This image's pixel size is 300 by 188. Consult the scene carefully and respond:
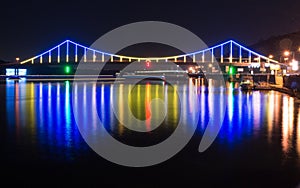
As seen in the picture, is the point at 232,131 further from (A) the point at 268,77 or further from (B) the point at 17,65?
(B) the point at 17,65

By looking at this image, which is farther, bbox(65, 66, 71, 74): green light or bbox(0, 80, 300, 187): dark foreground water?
bbox(65, 66, 71, 74): green light

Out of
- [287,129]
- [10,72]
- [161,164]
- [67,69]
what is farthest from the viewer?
[67,69]

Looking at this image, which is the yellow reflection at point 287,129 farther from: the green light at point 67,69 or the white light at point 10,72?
the white light at point 10,72

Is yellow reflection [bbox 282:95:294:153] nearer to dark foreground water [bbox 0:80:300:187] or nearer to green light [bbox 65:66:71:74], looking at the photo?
dark foreground water [bbox 0:80:300:187]

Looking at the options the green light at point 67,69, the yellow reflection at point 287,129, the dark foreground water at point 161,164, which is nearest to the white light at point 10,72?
the green light at point 67,69

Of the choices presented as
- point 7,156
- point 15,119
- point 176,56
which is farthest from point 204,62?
point 7,156

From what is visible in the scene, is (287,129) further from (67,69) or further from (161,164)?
(67,69)

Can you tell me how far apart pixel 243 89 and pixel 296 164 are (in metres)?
31.0

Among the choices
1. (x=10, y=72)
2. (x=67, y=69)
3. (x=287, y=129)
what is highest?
(x=67, y=69)

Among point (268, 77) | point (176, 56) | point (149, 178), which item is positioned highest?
point (176, 56)

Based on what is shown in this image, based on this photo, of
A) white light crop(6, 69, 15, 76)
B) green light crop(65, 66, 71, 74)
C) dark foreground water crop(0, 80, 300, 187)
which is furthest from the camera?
green light crop(65, 66, 71, 74)

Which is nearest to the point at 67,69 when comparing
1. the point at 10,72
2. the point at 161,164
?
the point at 10,72

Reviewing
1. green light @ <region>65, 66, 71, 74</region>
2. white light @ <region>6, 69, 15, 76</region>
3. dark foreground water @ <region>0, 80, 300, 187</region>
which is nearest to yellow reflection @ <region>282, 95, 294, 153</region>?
dark foreground water @ <region>0, 80, 300, 187</region>

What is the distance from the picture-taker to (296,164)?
798 cm
